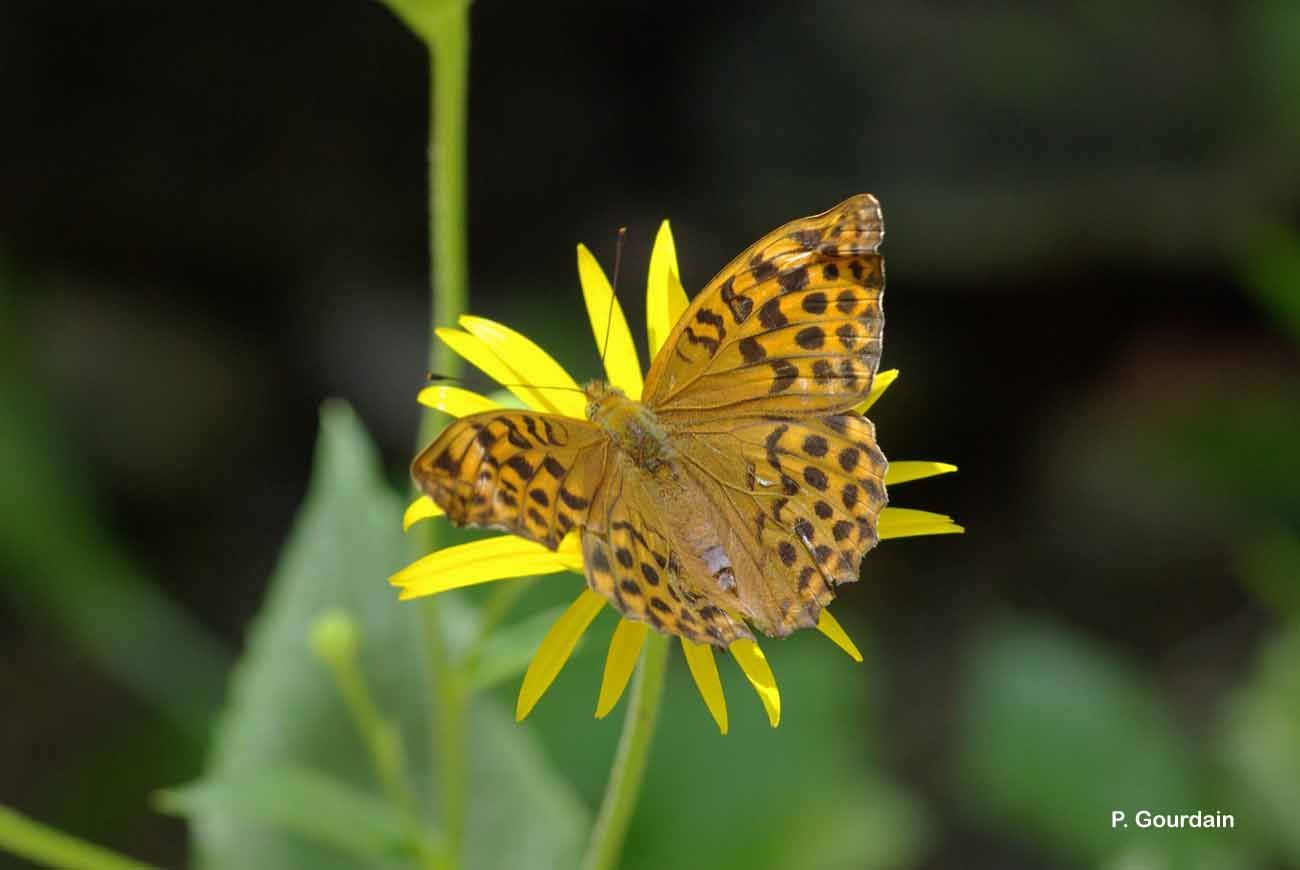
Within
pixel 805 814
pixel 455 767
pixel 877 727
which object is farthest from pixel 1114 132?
pixel 455 767

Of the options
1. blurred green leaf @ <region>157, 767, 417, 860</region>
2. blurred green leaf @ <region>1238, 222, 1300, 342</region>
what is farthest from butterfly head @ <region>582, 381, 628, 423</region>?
blurred green leaf @ <region>1238, 222, 1300, 342</region>

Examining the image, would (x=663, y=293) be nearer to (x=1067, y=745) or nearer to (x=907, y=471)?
(x=907, y=471)

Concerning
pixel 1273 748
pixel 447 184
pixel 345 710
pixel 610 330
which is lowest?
pixel 1273 748

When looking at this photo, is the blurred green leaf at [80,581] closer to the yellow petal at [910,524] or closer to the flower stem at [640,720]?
the flower stem at [640,720]

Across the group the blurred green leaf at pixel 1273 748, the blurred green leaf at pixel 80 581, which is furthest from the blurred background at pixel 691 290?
the blurred green leaf at pixel 1273 748

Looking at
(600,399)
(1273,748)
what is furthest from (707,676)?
(1273,748)

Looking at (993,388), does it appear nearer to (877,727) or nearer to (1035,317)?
(1035,317)

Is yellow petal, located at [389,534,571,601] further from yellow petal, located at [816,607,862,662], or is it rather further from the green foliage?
the green foliage
